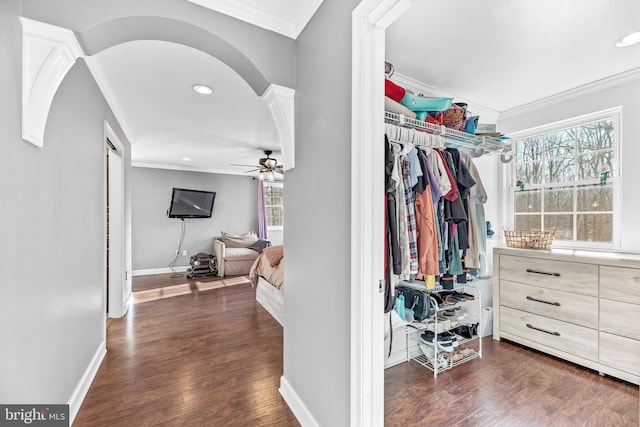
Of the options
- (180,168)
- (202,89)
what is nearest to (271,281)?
(202,89)

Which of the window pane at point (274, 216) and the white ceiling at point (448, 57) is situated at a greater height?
the white ceiling at point (448, 57)

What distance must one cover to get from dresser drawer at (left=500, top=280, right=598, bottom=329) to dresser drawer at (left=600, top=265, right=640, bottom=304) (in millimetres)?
112

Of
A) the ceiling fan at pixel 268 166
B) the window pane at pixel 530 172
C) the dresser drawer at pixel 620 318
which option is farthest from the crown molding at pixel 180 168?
the dresser drawer at pixel 620 318

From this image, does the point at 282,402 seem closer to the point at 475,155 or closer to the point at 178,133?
the point at 475,155

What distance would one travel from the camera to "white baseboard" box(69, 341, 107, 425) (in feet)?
5.30

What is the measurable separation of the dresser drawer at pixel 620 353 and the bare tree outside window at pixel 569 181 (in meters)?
0.82

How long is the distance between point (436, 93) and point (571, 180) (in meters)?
1.52

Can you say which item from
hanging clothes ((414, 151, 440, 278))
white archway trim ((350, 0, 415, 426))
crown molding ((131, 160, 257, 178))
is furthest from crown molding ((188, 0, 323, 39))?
crown molding ((131, 160, 257, 178))

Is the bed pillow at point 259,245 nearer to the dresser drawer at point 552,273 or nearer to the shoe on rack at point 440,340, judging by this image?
the shoe on rack at point 440,340

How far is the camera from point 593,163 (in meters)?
2.45

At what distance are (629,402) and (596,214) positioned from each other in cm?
143

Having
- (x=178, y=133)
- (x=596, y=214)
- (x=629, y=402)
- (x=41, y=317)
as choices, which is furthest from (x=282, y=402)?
(x=178, y=133)

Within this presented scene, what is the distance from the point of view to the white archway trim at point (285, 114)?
5.27 feet

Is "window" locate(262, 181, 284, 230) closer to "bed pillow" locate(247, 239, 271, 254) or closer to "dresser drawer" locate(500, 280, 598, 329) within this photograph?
"bed pillow" locate(247, 239, 271, 254)
